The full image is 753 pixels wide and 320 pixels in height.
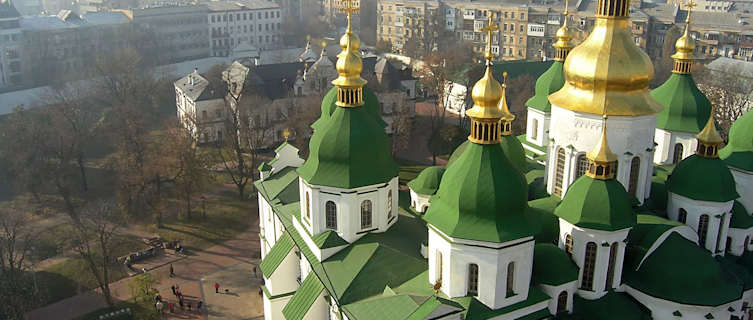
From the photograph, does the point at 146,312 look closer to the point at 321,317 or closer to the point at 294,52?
the point at 321,317

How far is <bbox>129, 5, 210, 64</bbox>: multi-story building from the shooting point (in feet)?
261

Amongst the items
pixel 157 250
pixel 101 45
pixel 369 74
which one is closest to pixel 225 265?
pixel 157 250

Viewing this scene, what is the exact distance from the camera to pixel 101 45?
75.1 m

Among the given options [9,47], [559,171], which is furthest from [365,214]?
[9,47]

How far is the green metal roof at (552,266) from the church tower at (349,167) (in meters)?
5.47

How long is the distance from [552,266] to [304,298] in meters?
8.30

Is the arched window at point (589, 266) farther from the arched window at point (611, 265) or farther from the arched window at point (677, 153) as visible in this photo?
the arched window at point (677, 153)

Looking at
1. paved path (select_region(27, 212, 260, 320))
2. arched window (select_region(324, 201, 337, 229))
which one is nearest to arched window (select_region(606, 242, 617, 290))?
arched window (select_region(324, 201, 337, 229))

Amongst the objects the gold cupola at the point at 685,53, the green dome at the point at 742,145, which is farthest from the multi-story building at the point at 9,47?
the green dome at the point at 742,145

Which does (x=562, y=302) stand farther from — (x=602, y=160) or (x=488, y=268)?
(x=602, y=160)

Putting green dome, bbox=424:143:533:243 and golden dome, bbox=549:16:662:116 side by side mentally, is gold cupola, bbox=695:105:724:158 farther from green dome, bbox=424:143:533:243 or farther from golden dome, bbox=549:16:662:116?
green dome, bbox=424:143:533:243

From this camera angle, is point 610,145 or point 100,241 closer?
point 610,145

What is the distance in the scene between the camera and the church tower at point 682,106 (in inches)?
965

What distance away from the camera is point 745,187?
2297 cm
